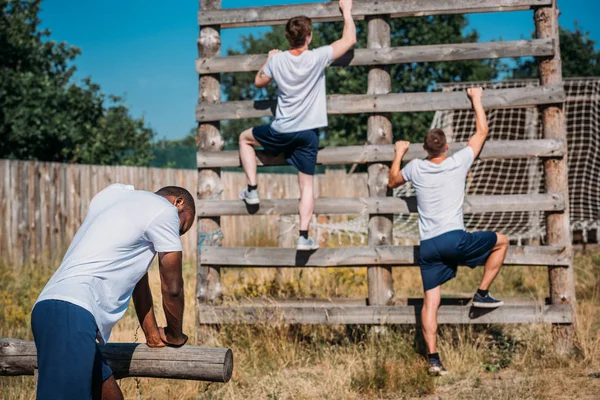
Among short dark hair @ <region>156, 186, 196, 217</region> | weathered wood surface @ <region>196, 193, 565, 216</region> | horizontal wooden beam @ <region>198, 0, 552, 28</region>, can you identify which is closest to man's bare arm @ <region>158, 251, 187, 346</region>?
short dark hair @ <region>156, 186, 196, 217</region>

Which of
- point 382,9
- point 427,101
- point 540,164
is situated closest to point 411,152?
point 427,101

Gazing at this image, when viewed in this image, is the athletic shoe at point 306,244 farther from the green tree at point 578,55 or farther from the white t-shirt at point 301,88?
A: the green tree at point 578,55

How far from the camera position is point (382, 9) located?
22.3 feet

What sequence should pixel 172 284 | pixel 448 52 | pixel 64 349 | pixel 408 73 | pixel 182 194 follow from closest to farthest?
1. pixel 64 349
2. pixel 172 284
3. pixel 182 194
4. pixel 448 52
5. pixel 408 73

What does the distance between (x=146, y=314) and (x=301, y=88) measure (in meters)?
3.11

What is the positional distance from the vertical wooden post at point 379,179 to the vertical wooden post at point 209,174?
1.60m

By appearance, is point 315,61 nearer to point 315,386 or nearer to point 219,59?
point 219,59

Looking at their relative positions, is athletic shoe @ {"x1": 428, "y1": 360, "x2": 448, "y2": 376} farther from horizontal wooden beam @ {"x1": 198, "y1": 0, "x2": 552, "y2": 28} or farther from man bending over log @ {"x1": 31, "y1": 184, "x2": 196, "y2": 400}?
horizontal wooden beam @ {"x1": 198, "y1": 0, "x2": 552, "y2": 28}

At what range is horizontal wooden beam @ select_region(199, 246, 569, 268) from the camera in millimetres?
6508

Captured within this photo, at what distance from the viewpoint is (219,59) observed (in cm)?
711

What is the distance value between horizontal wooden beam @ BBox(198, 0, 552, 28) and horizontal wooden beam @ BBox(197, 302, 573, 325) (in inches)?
113

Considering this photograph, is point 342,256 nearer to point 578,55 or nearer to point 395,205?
point 395,205

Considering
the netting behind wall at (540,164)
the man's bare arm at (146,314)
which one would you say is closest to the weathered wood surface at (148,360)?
the man's bare arm at (146,314)

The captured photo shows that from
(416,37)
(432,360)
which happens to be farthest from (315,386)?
(416,37)
